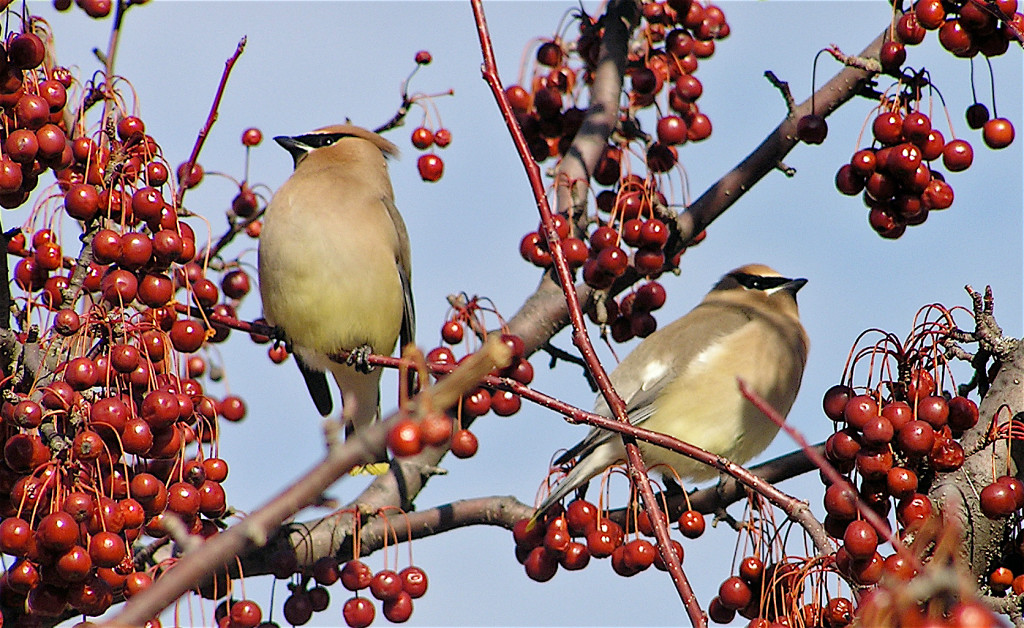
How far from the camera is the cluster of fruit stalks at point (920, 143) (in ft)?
10.9

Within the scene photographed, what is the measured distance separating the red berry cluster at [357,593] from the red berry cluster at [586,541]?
0.36 m

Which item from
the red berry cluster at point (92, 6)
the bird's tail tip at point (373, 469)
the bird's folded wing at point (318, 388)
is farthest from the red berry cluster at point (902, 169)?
the bird's folded wing at point (318, 388)

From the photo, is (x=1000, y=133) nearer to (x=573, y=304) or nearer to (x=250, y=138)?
(x=573, y=304)

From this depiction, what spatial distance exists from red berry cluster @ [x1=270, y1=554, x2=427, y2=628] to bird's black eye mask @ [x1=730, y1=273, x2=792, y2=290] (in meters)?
2.83

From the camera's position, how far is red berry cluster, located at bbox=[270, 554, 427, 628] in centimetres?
346

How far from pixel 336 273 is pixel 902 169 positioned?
6.80 feet

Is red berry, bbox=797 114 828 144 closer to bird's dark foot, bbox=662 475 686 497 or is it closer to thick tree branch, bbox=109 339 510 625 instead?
bird's dark foot, bbox=662 475 686 497

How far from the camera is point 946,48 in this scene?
3.36 metres

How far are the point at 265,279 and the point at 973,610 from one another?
3748mm

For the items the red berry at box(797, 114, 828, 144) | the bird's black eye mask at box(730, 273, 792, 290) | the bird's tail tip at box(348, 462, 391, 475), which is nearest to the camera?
the red berry at box(797, 114, 828, 144)

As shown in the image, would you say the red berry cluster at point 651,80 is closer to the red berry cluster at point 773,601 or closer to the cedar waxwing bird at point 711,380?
the cedar waxwing bird at point 711,380

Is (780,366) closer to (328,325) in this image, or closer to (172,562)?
(328,325)

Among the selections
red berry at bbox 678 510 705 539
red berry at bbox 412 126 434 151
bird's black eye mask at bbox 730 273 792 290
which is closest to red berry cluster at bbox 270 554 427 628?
red berry at bbox 678 510 705 539

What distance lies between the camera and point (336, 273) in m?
4.60
